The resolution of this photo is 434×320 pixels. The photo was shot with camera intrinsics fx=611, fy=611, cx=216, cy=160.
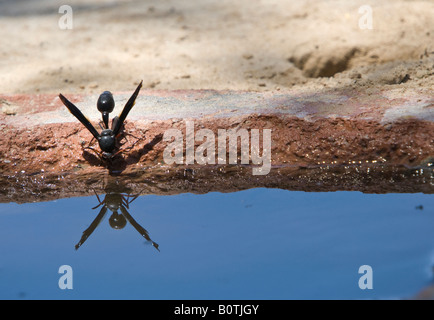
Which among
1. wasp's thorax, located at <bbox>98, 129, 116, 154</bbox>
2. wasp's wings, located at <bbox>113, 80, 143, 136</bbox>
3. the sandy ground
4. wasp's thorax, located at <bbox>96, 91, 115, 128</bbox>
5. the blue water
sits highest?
the sandy ground

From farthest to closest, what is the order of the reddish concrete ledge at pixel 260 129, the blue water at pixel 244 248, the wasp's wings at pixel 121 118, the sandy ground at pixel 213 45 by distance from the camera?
the sandy ground at pixel 213 45 → the wasp's wings at pixel 121 118 → the reddish concrete ledge at pixel 260 129 → the blue water at pixel 244 248

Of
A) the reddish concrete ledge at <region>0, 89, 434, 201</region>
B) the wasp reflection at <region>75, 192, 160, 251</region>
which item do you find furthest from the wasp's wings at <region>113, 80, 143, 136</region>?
the wasp reflection at <region>75, 192, 160, 251</region>

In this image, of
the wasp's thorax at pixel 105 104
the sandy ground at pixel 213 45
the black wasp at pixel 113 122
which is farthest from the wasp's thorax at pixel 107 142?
the sandy ground at pixel 213 45

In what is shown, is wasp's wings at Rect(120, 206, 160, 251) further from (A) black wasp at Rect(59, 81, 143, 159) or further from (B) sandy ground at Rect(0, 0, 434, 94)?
(B) sandy ground at Rect(0, 0, 434, 94)

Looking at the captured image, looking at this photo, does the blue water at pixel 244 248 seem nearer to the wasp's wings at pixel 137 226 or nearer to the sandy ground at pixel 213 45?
the wasp's wings at pixel 137 226

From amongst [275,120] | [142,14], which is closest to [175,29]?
[142,14]

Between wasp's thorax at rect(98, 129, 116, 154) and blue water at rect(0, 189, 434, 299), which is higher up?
wasp's thorax at rect(98, 129, 116, 154)

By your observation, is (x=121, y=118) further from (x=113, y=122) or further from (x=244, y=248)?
(x=244, y=248)
